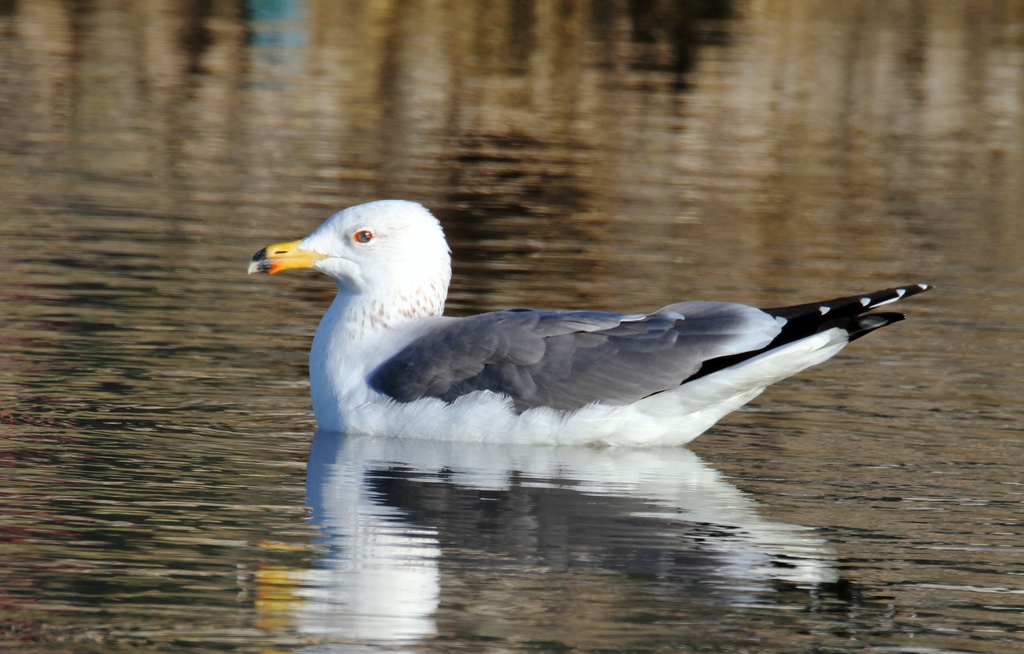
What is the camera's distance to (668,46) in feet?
119

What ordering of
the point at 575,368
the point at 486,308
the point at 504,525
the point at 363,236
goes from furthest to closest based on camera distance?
the point at 486,308 < the point at 363,236 < the point at 575,368 < the point at 504,525

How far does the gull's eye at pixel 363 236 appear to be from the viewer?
9992mm

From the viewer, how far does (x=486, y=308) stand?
12797mm

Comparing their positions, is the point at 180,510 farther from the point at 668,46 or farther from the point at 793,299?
the point at 668,46

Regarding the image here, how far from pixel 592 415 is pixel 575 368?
0.89 ft

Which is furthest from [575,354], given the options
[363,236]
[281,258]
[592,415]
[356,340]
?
[281,258]

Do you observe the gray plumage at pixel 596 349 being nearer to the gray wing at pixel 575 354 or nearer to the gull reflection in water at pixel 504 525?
the gray wing at pixel 575 354

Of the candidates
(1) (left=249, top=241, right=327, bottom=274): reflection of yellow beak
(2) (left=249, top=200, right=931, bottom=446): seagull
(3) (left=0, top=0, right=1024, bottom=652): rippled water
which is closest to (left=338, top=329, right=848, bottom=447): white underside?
(2) (left=249, top=200, right=931, bottom=446): seagull

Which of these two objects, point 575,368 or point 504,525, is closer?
point 504,525

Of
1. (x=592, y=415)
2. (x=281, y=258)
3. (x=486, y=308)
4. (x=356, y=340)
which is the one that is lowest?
(x=486, y=308)

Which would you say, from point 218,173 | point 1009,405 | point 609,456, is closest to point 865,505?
point 609,456

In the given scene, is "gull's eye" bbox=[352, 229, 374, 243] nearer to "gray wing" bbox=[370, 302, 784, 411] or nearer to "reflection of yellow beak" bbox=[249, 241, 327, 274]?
"reflection of yellow beak" bbox=[249, 241, 327, 274]

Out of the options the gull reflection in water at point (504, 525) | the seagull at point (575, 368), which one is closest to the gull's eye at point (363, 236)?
the seagull at point (575, 368)

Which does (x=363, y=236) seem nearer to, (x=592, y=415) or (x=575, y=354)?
(x=575, y=354)
